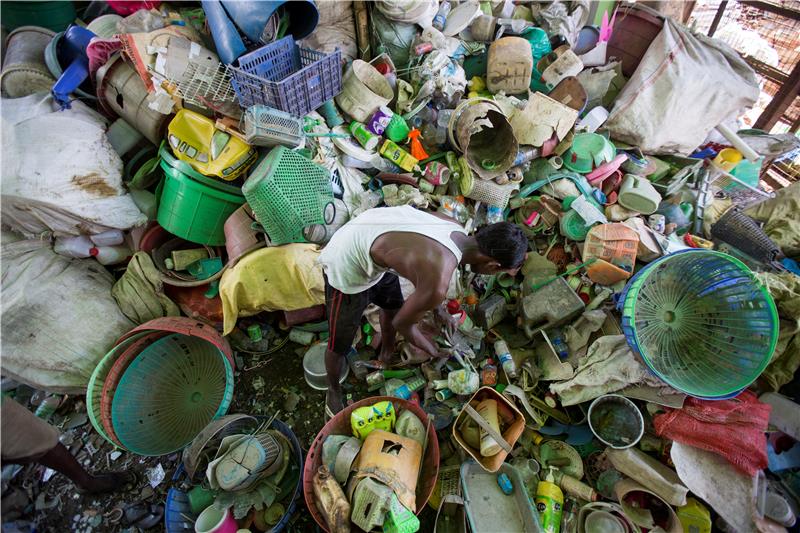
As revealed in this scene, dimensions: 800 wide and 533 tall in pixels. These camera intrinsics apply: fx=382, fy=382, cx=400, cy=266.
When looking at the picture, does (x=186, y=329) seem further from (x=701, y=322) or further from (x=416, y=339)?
(x=701, y=322)

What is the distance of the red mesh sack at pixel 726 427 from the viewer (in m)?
2.08

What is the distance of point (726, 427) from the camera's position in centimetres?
216

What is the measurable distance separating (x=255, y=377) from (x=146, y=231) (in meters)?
1.32

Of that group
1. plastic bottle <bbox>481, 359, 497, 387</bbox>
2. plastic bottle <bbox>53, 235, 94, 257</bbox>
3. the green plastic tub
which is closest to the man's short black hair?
plastic bottle <bbox>481, 359, 497, 387</bbox>

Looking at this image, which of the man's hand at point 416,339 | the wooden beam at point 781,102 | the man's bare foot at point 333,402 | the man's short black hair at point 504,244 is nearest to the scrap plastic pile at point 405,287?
the man's bare foot at point 333,402

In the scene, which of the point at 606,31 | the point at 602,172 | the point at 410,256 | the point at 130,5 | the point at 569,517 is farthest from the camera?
the point at 606,31

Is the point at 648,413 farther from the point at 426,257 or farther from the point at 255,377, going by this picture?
the point at 255,377

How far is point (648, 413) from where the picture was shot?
240cm

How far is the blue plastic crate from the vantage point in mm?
2344

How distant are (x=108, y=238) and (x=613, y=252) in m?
3.53

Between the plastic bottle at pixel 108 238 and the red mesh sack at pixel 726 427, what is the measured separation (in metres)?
3.72

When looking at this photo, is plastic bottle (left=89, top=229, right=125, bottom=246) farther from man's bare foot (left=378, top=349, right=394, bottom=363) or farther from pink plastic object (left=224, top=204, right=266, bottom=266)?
man's bare foot (left=378, top=349, right=394, bottom=363)

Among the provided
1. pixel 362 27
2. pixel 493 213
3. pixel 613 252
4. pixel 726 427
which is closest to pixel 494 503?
pixel 726 427

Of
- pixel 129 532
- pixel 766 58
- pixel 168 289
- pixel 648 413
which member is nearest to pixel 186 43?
pixel 168 289
